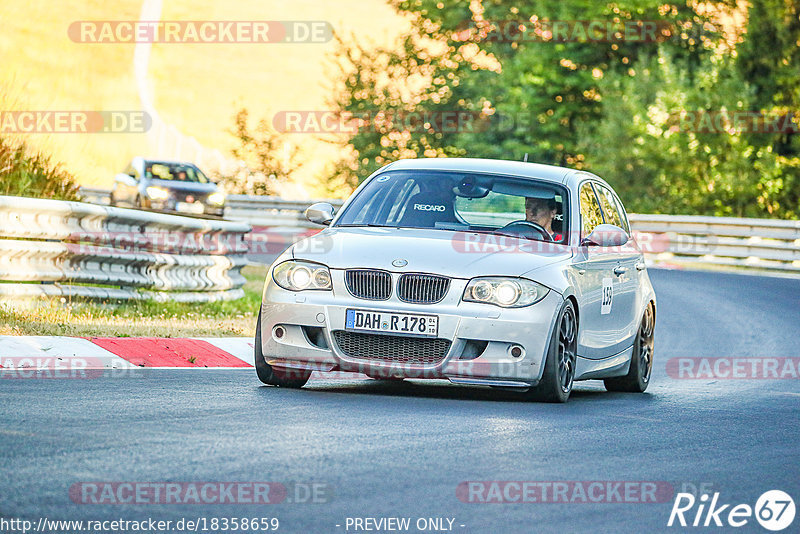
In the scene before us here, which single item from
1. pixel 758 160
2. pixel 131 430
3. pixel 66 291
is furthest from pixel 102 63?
pixel 131 430

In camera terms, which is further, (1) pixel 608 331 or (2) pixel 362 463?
(1) pixel 608 331

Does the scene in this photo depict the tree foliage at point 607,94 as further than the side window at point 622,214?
Yes

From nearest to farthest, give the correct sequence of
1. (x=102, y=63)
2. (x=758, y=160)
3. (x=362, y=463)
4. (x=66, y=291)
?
(x=362, y=463), (x=66, y=291), (x=758, y=160), (x=102, y=63)

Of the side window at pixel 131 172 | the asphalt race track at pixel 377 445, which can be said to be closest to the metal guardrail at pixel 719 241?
the side window at pixel 131 172

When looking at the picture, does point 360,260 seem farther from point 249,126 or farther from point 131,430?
point 249,126

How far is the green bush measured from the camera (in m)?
14.6

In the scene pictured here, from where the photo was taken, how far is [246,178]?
4538 centimetres

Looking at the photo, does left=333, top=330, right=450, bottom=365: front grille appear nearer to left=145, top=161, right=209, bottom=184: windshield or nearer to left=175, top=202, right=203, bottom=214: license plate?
left=175, top=202, right=203, bottom=214: license plate

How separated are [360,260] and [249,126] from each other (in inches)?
1501

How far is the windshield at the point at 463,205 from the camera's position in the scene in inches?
404

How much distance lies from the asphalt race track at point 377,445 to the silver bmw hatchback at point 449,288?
259mm

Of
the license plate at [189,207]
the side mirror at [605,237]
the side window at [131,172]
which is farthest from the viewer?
the side window at [131,172]
